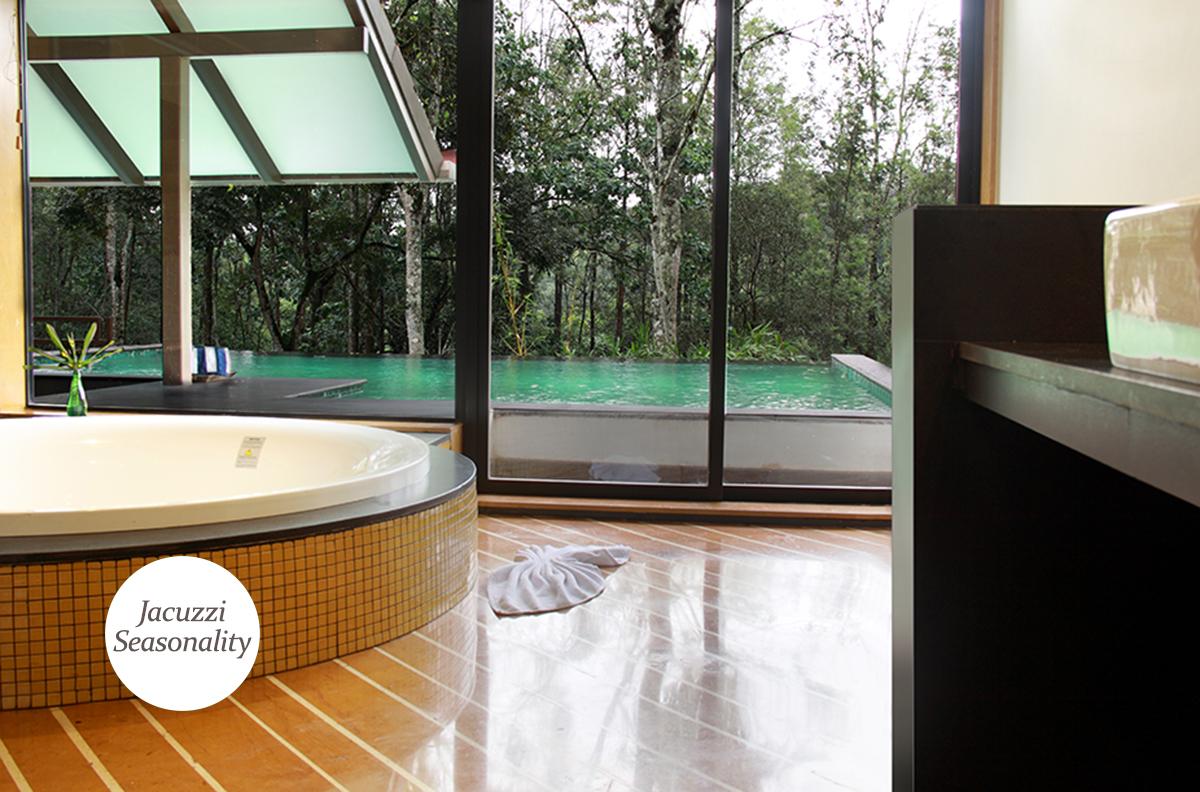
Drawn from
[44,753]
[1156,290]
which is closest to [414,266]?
[44,753]

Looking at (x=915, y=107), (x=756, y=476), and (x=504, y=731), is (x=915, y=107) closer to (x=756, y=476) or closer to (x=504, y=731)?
(x=756, y=476)

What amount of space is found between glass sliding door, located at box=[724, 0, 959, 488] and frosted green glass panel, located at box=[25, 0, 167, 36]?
2.86 meters

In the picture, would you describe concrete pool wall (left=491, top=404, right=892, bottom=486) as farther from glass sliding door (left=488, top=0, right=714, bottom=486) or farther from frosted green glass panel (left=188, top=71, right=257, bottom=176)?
frosted green glass panel (left=188, top=71, right=257, bottom=176)

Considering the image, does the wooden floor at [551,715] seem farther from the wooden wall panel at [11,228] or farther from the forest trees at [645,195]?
the wooden wall panel at [11,228]

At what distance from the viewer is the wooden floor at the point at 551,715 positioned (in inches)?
69.1

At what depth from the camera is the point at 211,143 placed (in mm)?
4734

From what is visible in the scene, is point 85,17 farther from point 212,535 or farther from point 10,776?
point 10,776

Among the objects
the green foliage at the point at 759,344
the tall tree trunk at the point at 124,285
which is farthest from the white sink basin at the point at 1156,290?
the tall tree trunk at the point at 124,285

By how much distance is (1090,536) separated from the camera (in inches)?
42.9

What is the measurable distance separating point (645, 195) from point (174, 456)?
218cm

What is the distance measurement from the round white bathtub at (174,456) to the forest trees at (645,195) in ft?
3.36

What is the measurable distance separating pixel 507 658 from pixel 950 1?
3.33 metres

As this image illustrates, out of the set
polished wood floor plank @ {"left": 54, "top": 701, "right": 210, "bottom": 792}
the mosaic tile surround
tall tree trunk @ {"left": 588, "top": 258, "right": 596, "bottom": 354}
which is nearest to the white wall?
tall tree trunk @ {"left": 588, "top": 258, "right": 596, "bottom": 354}

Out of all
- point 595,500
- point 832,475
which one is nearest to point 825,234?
point 832,475
